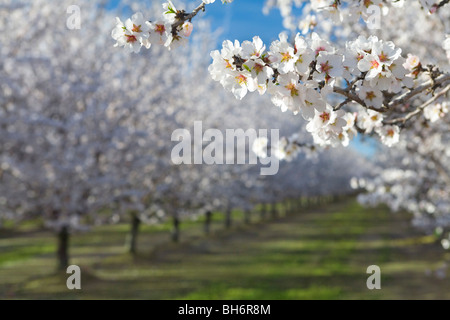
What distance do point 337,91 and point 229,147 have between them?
62.2 feet

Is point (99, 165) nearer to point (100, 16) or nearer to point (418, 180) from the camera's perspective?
point (100, 16)

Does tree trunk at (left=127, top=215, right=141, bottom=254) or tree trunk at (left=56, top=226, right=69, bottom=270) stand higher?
tree trunk at (left=127, top=215, right=141, bottom=254)

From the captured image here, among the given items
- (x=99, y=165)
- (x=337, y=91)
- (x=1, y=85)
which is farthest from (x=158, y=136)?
(x=337, y=91)

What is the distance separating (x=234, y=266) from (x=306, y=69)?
1267 centimetres

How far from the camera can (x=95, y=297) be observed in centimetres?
1012

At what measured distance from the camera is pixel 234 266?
1444cm

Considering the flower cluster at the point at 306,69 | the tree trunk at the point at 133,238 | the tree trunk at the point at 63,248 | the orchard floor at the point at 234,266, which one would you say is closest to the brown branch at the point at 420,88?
the flower cluster at the point at 306,69

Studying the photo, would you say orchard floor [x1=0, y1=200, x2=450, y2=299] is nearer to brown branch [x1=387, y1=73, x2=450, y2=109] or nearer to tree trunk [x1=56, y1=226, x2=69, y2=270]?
tree trunk [x1=56, y1=226, x2=69, y2=270]

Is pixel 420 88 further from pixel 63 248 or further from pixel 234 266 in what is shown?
pixel 234 266

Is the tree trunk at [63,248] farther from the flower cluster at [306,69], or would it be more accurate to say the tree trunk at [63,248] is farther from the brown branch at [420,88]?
the brown branch at [420,88]

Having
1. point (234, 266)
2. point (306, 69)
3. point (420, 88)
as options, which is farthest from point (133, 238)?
point (306, 69)

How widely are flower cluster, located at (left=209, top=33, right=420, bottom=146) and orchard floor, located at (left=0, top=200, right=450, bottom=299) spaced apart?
8.28m

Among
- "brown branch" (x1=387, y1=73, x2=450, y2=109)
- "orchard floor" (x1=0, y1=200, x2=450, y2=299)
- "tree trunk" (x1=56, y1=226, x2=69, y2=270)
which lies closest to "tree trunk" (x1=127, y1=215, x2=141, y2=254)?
"orchard floor" (x1=0, y1=200, x2=450, y2=299)

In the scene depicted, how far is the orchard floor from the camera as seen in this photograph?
10.7 metres
